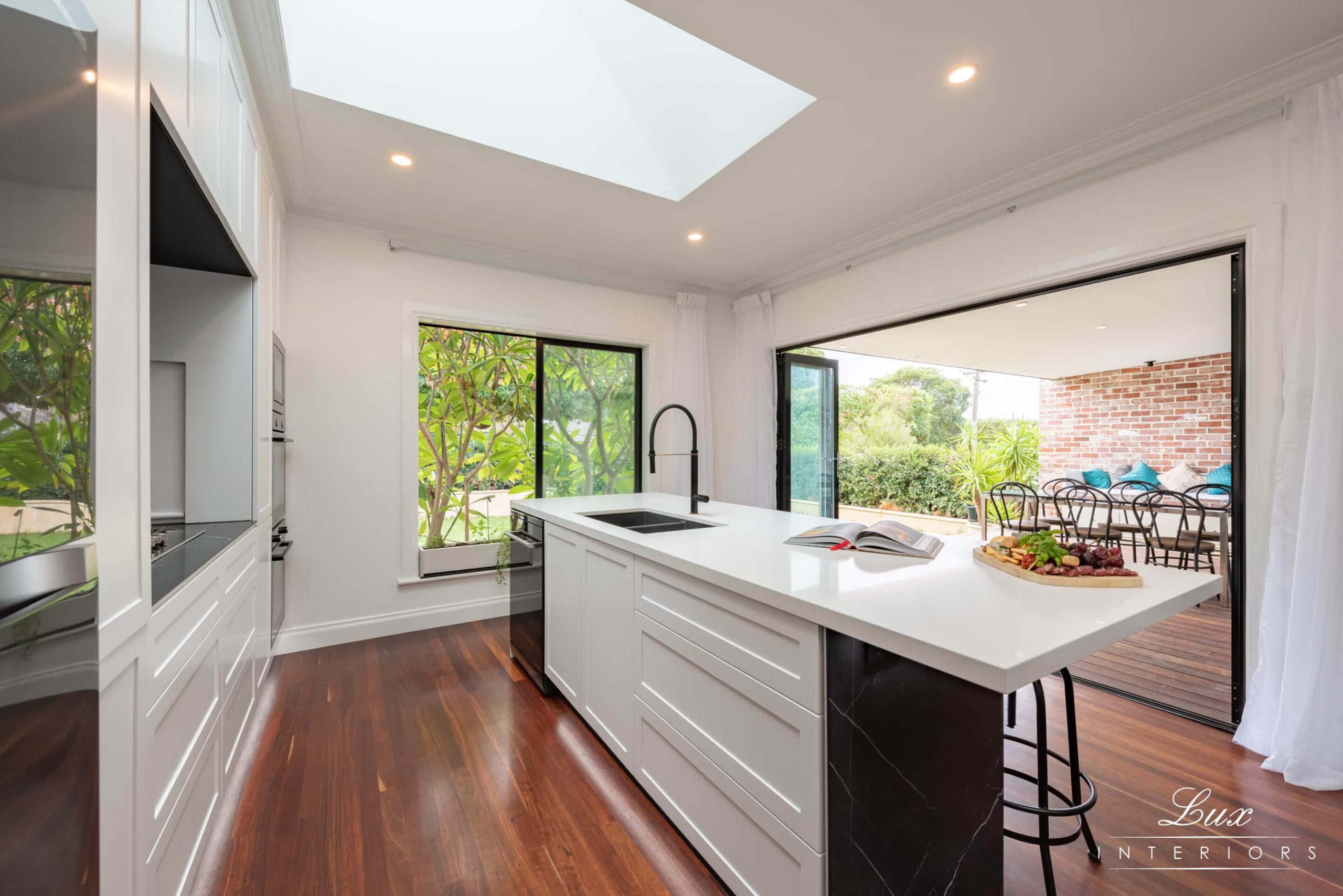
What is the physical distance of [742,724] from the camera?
1.27 metres

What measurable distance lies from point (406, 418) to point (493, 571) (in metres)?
1.17

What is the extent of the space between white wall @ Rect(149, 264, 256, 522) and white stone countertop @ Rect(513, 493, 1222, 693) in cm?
Answer: 145

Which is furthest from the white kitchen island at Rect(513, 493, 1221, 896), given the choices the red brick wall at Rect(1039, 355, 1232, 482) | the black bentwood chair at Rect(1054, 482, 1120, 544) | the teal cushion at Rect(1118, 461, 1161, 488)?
the teal cushion at Rect(1118, 461, 1161, 488)

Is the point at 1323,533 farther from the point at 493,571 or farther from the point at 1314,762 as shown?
the point at 493,571

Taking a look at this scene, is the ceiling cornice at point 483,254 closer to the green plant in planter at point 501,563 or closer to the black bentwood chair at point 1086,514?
the green plant in planter at point 501,563

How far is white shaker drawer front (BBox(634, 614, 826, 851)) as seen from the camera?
1.08 metres

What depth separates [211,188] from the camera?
1.44 meters

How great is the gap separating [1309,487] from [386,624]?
14.1 ft

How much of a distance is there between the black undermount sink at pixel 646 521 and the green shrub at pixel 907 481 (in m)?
5.54

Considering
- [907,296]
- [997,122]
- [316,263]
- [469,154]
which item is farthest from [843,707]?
[316,263]

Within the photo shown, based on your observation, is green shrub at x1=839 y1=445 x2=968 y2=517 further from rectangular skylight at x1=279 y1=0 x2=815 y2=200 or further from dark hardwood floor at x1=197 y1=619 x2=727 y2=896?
dark hardwood floor at x1=197 y1=619 x2=727 y2=896

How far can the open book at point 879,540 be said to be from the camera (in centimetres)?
151

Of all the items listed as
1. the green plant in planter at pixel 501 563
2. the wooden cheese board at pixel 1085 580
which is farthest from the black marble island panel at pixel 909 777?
the green plant in planter at pixel 501 563

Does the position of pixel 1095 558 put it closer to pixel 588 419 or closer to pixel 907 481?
pixel 588 419
